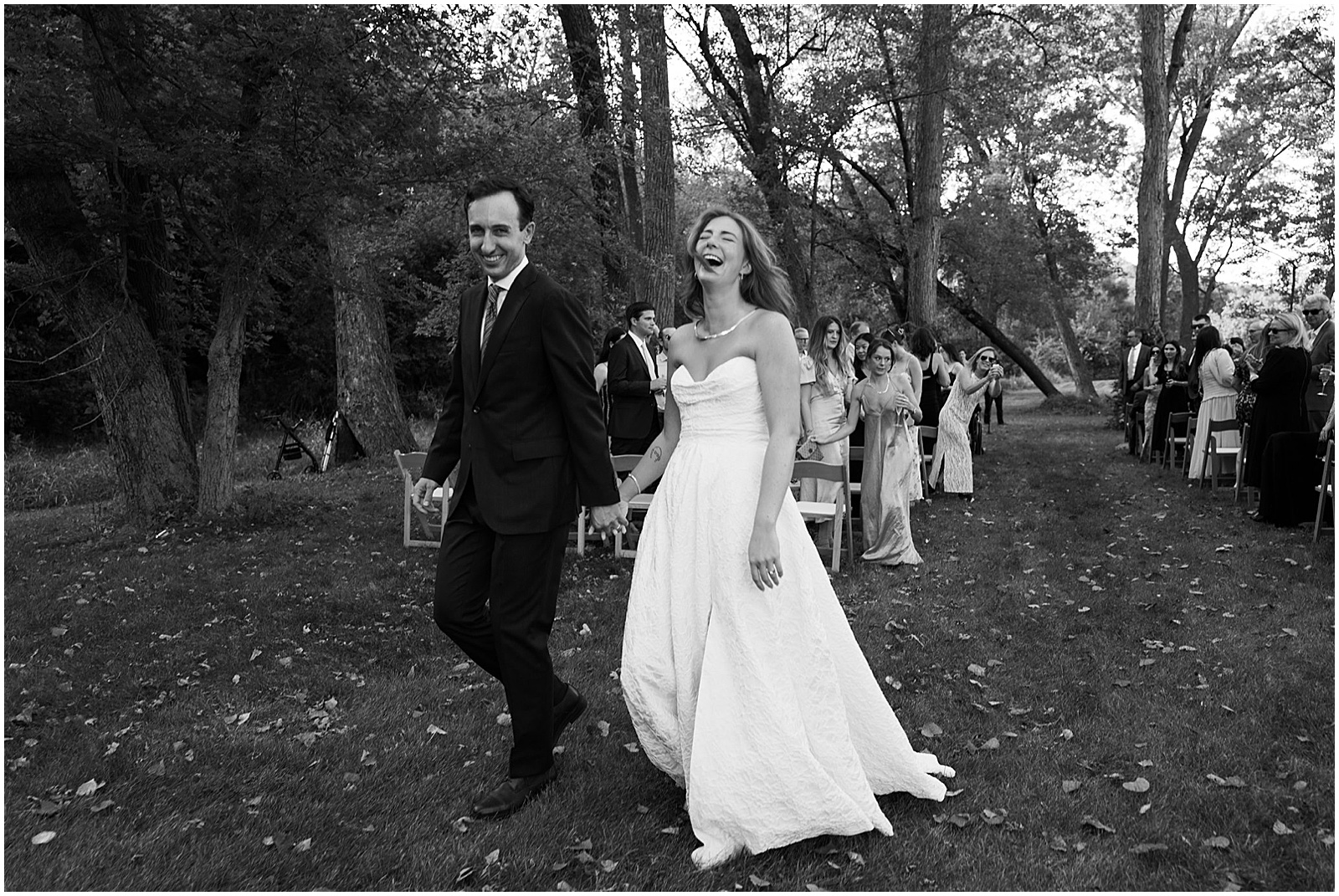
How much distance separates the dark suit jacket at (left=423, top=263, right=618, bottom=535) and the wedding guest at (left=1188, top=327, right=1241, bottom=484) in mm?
10569

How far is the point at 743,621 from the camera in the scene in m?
3.63

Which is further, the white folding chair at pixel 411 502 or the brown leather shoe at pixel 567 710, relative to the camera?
the white folding chair at pixel 411 502

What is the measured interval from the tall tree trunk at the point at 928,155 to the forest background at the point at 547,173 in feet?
0.23

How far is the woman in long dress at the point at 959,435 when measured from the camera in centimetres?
1238

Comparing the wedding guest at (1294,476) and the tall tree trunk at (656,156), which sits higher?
the tall tree trunk at (656,156)

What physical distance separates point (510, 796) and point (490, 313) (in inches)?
69.3

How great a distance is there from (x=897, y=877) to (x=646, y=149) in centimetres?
1244

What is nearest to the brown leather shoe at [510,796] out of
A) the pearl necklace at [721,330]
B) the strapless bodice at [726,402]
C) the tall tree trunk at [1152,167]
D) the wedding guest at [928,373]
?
the strapless bodice at [726,402]

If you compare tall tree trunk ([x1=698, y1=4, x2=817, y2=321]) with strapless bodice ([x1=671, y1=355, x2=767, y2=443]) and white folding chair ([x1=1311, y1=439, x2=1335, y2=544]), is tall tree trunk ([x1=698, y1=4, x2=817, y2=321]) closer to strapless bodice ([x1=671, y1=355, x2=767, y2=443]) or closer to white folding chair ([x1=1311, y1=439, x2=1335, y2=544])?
white folding chair ([x1=1311, y1=439, x2=1335, y2=544])

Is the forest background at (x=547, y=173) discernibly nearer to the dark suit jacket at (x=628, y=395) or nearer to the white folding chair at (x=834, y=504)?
the dark suit jacket at (x=628, y=395)

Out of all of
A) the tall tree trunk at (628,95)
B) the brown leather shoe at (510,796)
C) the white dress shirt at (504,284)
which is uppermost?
the tall tree trunk at (628,95)

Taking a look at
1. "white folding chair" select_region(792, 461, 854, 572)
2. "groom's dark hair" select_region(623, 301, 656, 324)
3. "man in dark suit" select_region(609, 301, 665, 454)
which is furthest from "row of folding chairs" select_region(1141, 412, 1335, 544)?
"groom's dark hair" select_region(623, 301, 656, 324)

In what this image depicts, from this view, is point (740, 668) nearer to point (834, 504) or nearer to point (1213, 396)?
point (834, 504)

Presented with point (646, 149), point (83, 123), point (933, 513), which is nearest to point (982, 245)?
point (646, 149)
